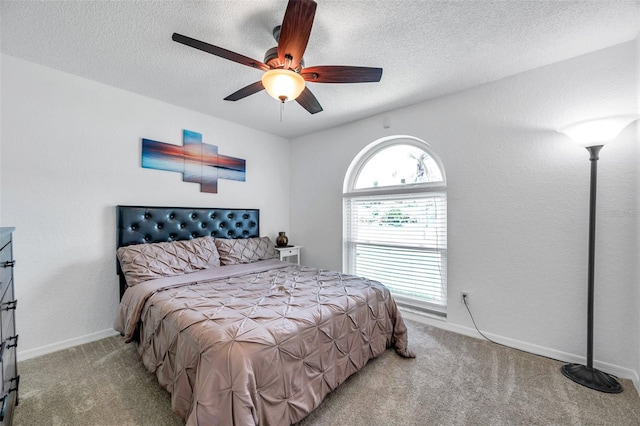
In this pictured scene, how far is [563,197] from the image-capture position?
2.08 meters

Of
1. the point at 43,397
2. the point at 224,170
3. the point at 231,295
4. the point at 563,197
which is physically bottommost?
the point at 43,397

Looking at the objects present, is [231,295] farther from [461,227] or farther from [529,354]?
[529,354]

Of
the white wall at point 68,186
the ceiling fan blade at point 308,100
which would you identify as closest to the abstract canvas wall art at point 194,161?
the white wall at point 68,186

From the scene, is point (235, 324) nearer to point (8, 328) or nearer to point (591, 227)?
point (8, 328)

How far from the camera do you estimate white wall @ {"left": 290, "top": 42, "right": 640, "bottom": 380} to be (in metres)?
1.88

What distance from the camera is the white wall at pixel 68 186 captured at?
208 centimetres

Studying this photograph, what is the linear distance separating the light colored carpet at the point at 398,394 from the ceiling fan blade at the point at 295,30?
209cm

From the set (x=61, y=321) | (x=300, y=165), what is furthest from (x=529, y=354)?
(x=61, y=321)

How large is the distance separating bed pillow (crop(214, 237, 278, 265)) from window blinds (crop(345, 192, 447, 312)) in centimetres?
108

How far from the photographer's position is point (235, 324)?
1.37m

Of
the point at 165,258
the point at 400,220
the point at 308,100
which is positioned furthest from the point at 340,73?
the point at 165,258

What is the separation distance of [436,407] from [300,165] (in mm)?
3255

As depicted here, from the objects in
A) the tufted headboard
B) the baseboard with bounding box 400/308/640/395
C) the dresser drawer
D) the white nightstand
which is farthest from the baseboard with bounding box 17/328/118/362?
the baseboard with bounding box 400/308/640/395

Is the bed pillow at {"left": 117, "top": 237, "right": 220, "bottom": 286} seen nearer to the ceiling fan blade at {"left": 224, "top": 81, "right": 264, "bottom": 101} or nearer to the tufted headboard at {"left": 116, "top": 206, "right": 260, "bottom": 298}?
the tufted headboard at {"left": 116, "top": 206, "right": 260, "bottom": 298}
